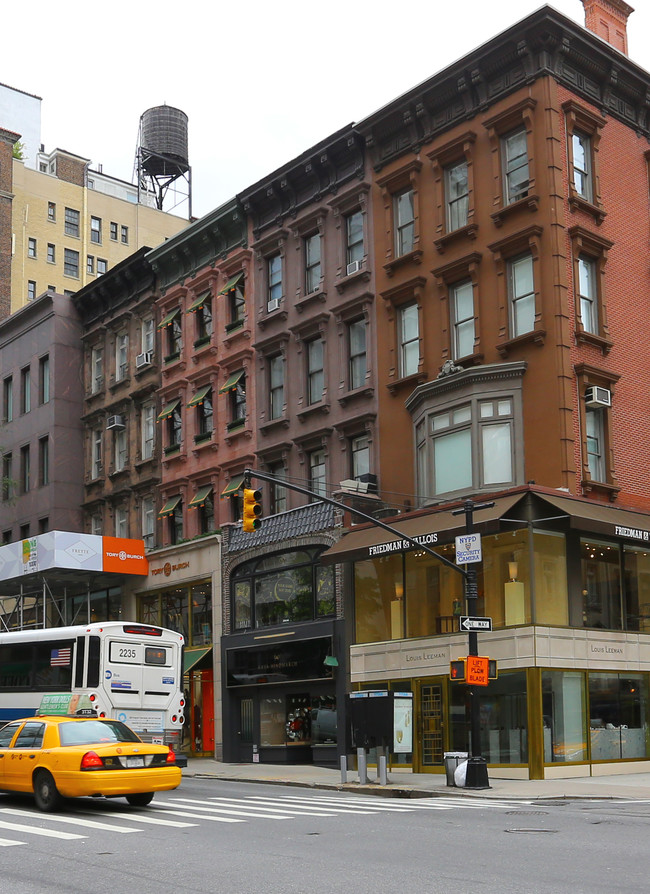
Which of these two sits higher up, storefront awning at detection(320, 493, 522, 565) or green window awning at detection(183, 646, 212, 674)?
storefront awning at detection(320, 493, 522, 565)

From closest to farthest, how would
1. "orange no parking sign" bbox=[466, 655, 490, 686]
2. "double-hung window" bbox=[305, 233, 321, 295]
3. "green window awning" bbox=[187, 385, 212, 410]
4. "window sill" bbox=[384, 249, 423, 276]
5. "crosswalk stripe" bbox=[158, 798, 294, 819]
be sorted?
"crosswalk stripe" bbox=[158, 798, 294, 819] < "orange no parking sign" bbox=[466, 655, 490, 686] < "window sill" bbox=[384, 249, 423, 276] < "double-hung window" bbox=[305, 233, 321, 295] < "green window awning" bbox=[187, 385, 212, 410]

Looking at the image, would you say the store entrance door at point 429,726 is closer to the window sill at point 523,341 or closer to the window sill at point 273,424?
the window sill at point 523,341

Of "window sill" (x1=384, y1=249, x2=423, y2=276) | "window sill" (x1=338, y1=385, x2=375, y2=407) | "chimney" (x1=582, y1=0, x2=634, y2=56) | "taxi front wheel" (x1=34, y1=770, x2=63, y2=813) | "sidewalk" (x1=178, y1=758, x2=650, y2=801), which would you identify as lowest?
"sidewalk" (x1=178, y1=758, x2=650, y2=801)

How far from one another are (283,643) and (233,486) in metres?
6.29

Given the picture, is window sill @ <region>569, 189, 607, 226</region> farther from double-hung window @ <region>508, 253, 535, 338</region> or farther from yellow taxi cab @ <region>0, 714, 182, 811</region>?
yellow taxi cab @ <region>0, 714, 182, 811</region>

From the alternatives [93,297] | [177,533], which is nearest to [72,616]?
[177,533]

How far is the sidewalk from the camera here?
842 inches

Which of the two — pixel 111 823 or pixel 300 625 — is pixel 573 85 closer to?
pixel 300 625

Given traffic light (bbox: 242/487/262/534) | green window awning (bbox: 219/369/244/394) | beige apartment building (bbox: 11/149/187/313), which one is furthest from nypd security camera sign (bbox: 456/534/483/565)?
beige apartment building (bbox: 11/149/187/313)

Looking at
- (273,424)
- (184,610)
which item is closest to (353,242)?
(273,424)

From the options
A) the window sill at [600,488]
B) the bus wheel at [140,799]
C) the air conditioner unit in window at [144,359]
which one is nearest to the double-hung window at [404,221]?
the window sill at [600,488]

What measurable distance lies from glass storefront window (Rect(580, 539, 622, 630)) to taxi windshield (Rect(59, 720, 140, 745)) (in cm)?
1333

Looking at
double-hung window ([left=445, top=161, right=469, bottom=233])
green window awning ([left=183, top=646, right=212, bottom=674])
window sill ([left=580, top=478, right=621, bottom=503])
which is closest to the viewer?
window sill ([left=580, top=478, right=621, bottom=503])

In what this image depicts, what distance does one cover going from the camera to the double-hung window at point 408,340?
32225 mm
